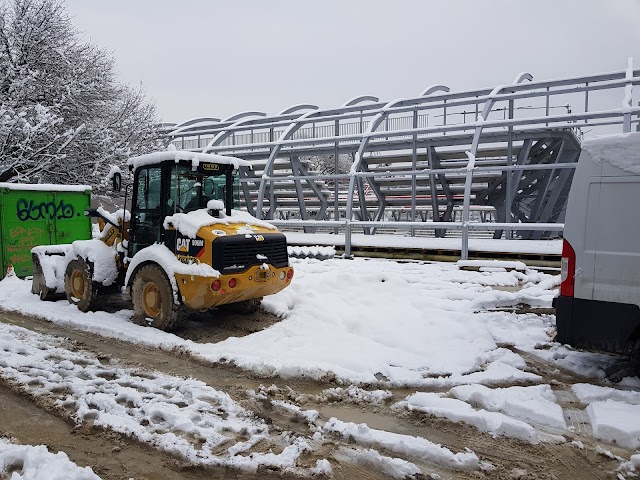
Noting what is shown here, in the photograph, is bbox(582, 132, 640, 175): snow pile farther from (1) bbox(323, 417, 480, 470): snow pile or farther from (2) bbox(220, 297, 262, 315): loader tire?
(2) bbox(220, 297, 262, 315): loader tire

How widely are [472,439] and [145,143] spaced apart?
20499 mm

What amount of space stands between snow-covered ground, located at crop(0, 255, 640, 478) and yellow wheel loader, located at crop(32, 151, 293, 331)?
459 millimetres

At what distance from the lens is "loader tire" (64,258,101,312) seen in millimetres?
7711

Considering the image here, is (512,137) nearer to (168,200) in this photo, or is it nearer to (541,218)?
(541,218)

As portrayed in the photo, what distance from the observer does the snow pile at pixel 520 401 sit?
4.19 metres

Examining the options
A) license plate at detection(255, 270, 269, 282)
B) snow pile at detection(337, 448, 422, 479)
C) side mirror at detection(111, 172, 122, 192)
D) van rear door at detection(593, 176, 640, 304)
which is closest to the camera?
snow pile at detection(337, 448, 422, 479)

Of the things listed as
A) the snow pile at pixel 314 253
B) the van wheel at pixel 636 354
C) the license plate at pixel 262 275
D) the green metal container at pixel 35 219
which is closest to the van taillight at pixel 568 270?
the van wheel at pixel 636 354

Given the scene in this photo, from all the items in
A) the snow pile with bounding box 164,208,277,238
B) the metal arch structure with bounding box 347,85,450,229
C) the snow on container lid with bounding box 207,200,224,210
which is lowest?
the snow pile with bounding box 164,208,277,238

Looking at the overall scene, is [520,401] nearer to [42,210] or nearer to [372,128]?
[42,210]

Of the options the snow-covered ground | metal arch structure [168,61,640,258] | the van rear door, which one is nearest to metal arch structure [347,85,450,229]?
metal arch structure [168,61,640,258]

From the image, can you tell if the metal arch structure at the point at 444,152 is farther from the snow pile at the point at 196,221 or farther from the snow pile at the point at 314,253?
the snow pile at the point at 196,221

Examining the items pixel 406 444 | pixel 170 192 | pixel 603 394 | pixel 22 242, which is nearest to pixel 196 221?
pixel 170 192

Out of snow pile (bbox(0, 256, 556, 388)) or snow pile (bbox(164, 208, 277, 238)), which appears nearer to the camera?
snow pile (bbox(0, 256, 556, 388))

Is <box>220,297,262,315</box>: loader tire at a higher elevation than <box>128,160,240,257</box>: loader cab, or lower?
lower
